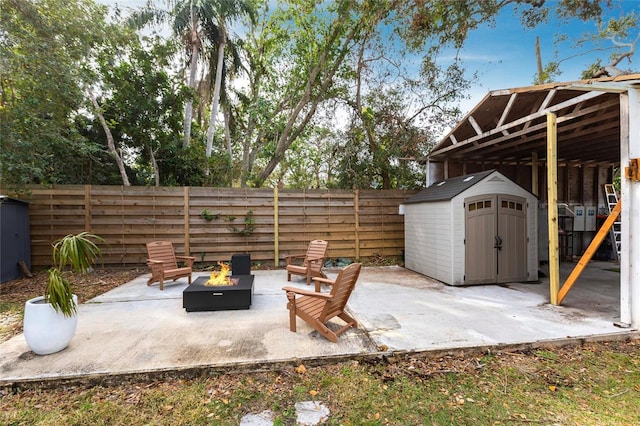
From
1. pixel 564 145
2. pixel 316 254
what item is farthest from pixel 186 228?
pixel 564 145

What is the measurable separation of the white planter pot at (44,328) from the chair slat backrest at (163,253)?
2.84 meters

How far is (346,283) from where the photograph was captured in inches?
126

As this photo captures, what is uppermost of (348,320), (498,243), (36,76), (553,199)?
(36,76)

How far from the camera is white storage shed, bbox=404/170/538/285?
223 inches

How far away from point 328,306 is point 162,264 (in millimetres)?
3836

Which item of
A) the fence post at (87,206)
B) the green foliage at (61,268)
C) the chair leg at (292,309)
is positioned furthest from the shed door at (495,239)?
the fence post at (87,206)

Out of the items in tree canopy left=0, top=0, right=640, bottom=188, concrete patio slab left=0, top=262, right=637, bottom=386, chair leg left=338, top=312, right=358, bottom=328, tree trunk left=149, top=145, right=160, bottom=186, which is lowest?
concrete patio slab left=0, top=262, right=637, bottom=386

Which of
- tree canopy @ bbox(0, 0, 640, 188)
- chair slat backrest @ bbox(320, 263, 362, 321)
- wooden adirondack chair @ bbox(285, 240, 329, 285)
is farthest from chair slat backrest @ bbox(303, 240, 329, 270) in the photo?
tree canopy @ bbox(0, 0, 640, 188)

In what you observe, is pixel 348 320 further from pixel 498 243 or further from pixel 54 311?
pixel 498 243

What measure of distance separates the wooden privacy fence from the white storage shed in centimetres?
218

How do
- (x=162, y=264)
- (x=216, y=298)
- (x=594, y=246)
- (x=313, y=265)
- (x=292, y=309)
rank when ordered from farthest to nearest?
(x=313, y=265) → (x=162, y=264) → (x=216, y=298) → (x=594, y=246) → (x=292, y=309)

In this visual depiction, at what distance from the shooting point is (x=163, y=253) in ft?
19.1

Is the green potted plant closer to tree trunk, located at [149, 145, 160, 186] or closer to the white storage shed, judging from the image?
the white storage shed

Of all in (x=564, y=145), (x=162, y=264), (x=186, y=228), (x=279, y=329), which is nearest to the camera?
(x=279, y=329)
